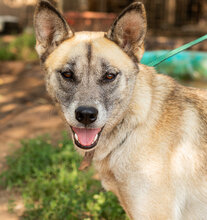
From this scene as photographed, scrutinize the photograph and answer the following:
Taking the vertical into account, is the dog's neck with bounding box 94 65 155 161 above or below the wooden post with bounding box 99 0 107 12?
above

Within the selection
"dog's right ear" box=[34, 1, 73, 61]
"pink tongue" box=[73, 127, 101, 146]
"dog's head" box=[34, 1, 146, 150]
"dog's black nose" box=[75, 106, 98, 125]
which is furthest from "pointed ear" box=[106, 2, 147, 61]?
"pink tongue" box=[73, 127, 101, 146]

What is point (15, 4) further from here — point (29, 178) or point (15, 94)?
point (29, 178)

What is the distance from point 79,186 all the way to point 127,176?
4.33 feet


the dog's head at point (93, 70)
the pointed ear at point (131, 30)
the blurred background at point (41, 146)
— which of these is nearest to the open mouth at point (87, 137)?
the dog's head at point (93, 70)

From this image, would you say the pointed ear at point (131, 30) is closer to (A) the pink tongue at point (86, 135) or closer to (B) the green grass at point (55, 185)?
(A) the pink tongue at point (86, 135)

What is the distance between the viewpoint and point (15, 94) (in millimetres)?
6852

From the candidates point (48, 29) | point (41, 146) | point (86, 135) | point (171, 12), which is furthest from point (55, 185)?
point (171, 12)

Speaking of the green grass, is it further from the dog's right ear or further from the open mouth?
the dog's right ear

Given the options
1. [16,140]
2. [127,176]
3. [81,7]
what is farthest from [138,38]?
[81,7]

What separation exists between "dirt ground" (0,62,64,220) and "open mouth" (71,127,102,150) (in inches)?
27.1

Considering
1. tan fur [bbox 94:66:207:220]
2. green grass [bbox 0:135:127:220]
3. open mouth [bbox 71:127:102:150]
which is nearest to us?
tan fur [bbox 94:66:207:220]

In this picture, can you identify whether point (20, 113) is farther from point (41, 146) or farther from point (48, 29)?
point (48, 29)

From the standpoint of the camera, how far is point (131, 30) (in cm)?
246

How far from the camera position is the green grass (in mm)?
3186
